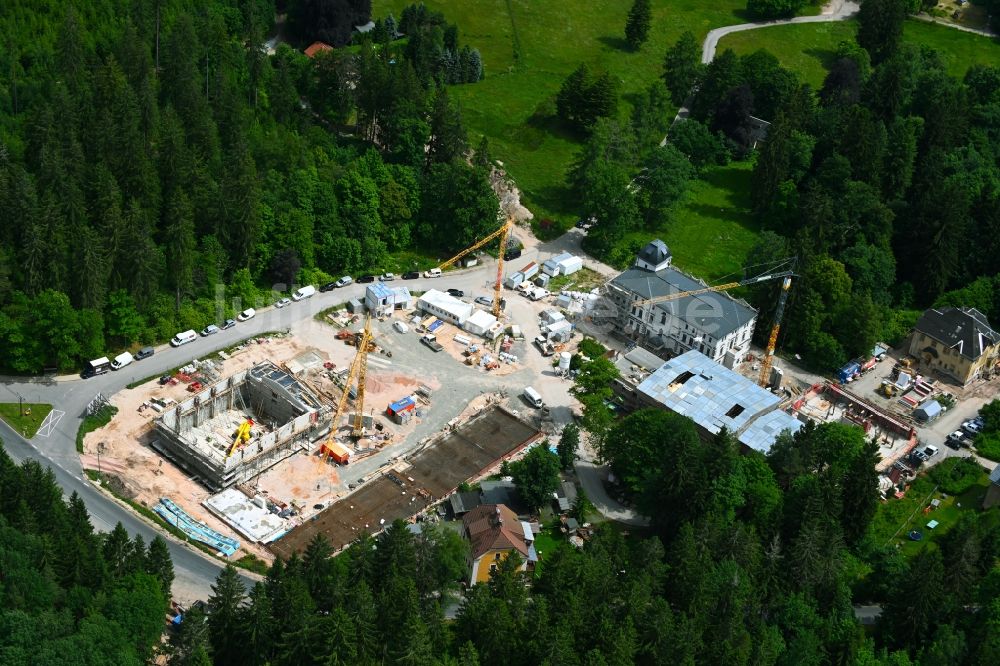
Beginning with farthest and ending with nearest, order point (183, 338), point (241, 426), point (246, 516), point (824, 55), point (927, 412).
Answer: point (824, 55) → point (927, 412) → point (183, 338) → point (241, 426) → point (246, 516)

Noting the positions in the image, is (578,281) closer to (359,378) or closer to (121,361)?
(359,378)

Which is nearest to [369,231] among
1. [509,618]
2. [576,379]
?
[576,379]

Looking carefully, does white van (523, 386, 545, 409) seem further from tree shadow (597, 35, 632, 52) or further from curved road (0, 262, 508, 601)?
tree shadow (597, 35, 632, 52)

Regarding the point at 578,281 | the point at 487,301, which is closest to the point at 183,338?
the point at 487,301

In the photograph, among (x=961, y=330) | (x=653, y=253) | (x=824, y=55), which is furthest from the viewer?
(x=824, y=55)

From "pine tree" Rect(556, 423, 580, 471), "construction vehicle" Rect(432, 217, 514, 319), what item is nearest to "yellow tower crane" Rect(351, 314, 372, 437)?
"construction vehicle" Rect(432, 217, 514, 319)

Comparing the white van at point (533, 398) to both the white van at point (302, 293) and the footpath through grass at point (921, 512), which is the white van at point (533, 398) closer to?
the white van at point (302, 293)
